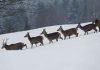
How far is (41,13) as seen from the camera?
298 ft

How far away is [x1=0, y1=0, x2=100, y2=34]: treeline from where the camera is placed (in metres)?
72.5

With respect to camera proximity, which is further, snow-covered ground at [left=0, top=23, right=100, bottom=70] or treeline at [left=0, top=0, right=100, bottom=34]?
treeline at [left=0, top=0, right=100, bottom=34]

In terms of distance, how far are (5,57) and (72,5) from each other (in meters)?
76.2

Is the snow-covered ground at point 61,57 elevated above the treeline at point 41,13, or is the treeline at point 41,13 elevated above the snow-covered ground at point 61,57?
the snow-covered ground at point 61,57

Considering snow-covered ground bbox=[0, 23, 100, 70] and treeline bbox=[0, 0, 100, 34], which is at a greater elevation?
snow-covered ground bbox=[0, 23, 100, 70]

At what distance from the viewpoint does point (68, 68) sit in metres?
15.6

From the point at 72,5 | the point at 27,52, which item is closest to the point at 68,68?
the point at 27,52

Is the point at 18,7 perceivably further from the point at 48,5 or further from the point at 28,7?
the point at 48,5

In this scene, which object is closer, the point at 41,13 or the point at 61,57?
the point at 61,57

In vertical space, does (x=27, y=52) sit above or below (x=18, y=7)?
above

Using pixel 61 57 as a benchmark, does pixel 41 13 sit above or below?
below

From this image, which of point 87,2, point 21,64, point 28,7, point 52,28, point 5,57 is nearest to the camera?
point 21,64

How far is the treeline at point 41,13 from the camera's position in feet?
238

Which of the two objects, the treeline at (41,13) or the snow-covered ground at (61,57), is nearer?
the snow-covered ground at (61,57)
